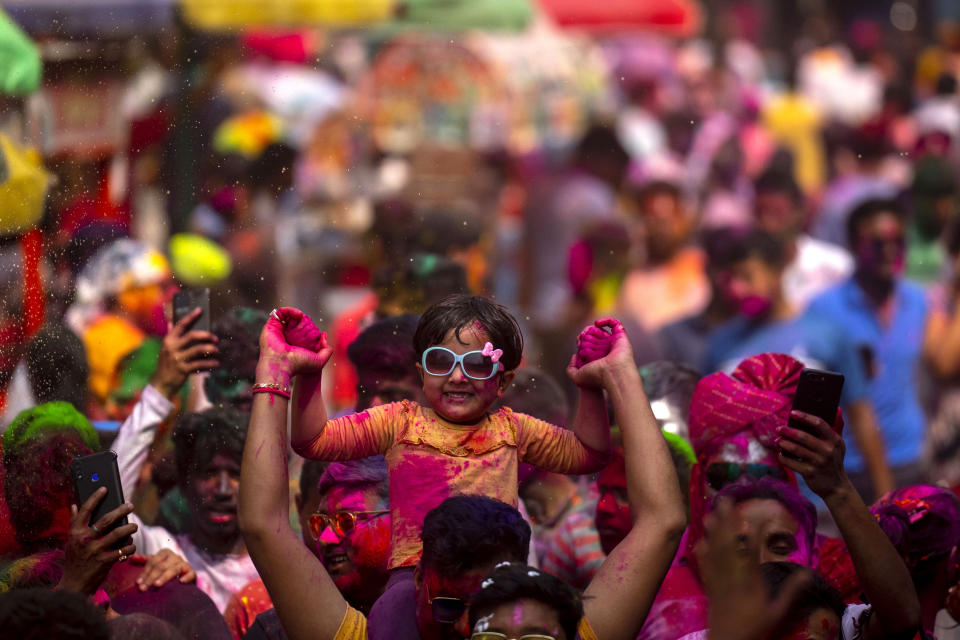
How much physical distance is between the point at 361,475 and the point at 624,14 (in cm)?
937

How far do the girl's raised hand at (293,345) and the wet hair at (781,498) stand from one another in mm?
1042

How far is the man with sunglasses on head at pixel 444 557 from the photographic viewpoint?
2.97m

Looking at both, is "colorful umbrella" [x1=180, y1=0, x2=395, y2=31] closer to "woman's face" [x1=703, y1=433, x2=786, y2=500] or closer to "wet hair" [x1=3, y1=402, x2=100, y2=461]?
"wet hair" [x1=3, y1=402, x2=100, y2=461]

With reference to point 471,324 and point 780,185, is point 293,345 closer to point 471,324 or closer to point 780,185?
point 471,324

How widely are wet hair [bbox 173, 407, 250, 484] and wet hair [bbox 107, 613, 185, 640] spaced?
2.90 feet

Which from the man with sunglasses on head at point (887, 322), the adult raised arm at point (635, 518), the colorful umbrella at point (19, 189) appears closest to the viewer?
the adult raised arm at point (635, 518)

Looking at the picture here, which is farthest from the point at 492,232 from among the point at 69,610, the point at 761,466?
the point at 69,610

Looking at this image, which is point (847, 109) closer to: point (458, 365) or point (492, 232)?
point (492, 232)

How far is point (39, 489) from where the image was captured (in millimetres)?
3539

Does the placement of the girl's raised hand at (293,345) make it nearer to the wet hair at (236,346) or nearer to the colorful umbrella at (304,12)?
the wet hair at (236,346)

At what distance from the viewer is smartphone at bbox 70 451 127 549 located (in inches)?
124

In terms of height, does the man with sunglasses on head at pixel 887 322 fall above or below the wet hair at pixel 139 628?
below

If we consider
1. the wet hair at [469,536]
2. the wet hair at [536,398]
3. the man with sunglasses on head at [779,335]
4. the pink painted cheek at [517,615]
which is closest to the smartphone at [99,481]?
the wet hair at [469,536]

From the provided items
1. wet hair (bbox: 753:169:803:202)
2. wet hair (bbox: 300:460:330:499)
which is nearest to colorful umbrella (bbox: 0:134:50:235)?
wet hair (bbox: 300:460:330:499)
